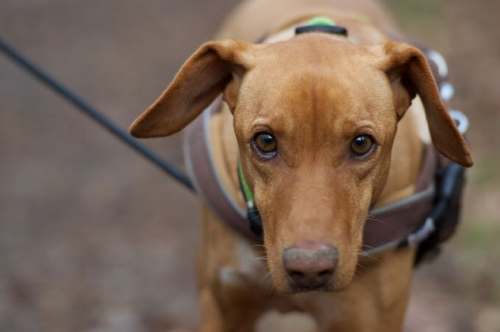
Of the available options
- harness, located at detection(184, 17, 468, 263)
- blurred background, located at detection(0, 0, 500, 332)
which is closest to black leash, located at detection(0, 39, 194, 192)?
harness, located at detection(184, 17, 468, 263)

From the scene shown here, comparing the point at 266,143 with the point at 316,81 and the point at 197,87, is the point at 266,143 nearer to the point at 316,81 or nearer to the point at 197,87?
the point at 316,81

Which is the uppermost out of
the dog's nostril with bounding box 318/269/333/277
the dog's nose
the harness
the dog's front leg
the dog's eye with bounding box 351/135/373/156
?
the dog's eye with bounding box 351/135/373/156

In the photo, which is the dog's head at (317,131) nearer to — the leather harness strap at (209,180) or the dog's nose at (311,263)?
the dog's nose at (311,263)

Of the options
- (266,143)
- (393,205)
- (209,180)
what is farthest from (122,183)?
(266,143)

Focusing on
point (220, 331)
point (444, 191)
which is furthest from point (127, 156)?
point (444, 191)

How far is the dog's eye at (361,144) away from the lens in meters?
2.83

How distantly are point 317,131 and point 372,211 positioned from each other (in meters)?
0.61

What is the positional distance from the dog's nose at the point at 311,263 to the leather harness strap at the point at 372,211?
0.55 metres

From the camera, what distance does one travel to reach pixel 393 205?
3.32 metres

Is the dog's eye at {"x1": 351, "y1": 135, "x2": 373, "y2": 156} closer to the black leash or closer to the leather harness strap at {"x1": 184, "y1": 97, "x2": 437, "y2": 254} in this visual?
the leather harness strap at {"x1": 184, "y1": 97, "x2": 437, "y2": 254}

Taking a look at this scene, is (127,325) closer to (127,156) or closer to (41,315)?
(41,315)

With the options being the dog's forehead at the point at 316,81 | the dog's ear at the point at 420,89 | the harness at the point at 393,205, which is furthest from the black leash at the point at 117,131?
the dog's ear at the point at 420,89

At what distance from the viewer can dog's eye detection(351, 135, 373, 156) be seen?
2.83m

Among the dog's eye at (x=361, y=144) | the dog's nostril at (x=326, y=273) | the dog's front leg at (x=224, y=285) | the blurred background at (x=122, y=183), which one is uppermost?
the dog's eye at (x=361, y=144)
